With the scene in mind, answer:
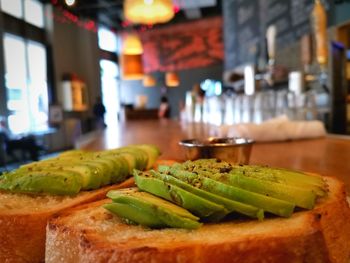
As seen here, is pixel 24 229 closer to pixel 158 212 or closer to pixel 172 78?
pixel 158 212

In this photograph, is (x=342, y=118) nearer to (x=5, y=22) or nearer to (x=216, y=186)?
(x=216, y=186)

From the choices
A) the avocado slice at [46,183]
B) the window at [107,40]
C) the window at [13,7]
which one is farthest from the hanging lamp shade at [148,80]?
the avocado slice at [46,183]

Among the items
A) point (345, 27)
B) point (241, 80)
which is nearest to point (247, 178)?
point (345, 27)

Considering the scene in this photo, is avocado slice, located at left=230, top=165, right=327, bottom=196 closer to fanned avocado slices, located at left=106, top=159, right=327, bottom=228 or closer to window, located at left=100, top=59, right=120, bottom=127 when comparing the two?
fanned avocado slices, located at left=106, top=159, right=327, bottom=228

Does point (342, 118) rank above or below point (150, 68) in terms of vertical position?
below

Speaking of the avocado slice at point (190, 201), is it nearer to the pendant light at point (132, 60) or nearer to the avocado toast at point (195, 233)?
the avocado toast at point (195, 233)

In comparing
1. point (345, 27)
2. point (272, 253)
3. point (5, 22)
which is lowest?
point (272, 253)

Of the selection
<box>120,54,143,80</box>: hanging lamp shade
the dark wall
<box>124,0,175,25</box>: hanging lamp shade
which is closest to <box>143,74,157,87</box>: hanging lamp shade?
the dark wall
